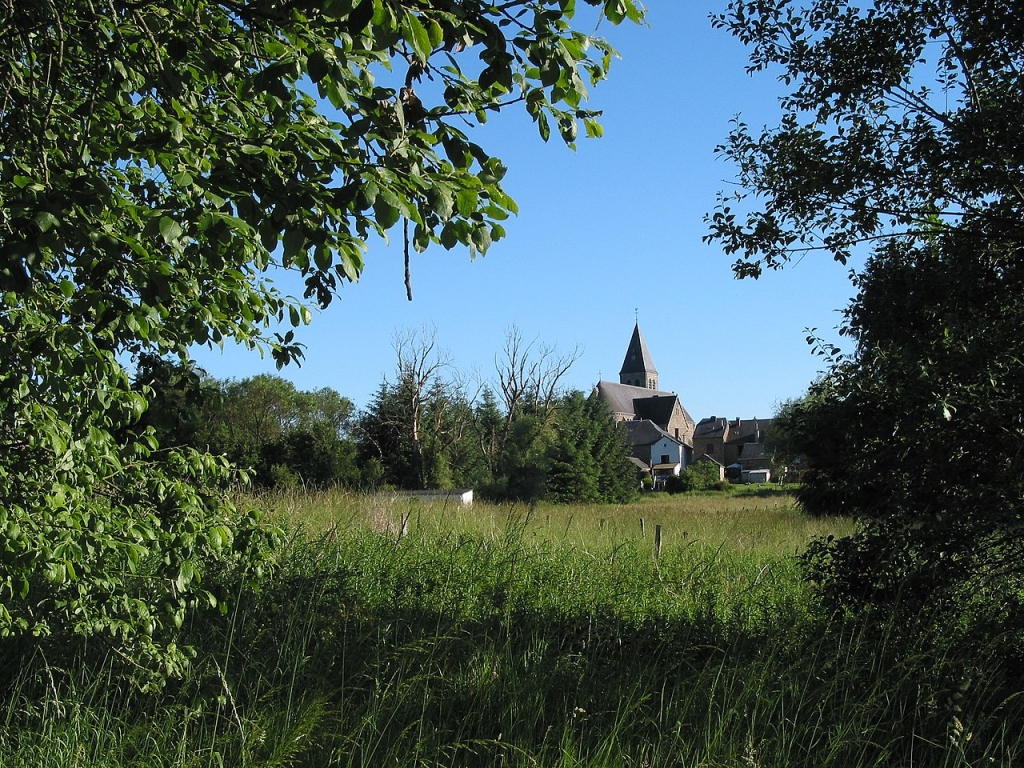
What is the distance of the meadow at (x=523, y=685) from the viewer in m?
3.38

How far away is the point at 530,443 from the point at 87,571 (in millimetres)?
37878

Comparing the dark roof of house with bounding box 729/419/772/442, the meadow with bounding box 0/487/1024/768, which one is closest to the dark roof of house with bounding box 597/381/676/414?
the dark roof of house with bounding box 729/419/772/442

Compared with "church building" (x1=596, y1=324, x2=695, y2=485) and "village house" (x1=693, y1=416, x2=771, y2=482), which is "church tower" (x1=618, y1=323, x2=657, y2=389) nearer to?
"church building" (x1=596, y1=324, x2=695, y2=485)

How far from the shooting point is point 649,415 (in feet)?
315

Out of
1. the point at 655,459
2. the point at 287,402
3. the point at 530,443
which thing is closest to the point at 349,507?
the point at 530,443

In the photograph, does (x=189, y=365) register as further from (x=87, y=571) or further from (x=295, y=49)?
(x=295, y=49)

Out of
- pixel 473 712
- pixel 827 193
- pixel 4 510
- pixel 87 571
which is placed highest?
pixel 827 193

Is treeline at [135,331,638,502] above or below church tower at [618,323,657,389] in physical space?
below

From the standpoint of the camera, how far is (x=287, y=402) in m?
57.1

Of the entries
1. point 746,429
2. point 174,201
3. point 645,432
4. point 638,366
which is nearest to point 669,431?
point 645,432

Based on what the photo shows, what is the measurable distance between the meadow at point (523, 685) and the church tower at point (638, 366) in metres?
101

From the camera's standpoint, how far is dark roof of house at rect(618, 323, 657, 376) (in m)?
108

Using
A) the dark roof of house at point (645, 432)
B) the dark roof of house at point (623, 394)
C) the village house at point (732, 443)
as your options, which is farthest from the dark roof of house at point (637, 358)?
the dark roof of house at point (645, 432)

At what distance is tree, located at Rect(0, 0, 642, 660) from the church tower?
10363cm
